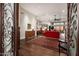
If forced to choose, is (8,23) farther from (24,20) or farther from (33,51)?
(33,51)

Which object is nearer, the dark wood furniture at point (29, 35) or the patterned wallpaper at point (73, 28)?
the patterned wallpaper at point (73, 28)

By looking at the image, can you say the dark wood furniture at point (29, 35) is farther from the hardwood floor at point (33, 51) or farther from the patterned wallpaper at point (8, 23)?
the patterned wallpaper at point (8, 23)

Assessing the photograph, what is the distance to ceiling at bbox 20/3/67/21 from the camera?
2.04 meters

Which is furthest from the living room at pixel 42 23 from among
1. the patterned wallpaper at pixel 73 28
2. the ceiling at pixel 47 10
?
the patterned wallpaper at pixel 73 28

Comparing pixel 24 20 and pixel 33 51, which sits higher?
pixel 24 20

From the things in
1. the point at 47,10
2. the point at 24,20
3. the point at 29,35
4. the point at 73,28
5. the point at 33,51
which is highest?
the point at 47,10

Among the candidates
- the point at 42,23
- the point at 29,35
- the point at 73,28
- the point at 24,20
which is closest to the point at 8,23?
the point at 24,20

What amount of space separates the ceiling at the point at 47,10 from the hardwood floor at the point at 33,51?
0.50 m

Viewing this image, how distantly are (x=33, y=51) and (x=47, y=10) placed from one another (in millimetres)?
745

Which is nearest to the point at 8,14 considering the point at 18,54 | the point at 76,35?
the point at 18,54

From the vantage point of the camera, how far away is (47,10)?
2068mm

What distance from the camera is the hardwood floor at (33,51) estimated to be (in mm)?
2072

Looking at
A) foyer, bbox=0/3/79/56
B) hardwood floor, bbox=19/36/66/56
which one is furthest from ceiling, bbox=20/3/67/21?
hardwood floor, bbox=19/36/66/56

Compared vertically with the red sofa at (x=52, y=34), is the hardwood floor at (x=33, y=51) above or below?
below
